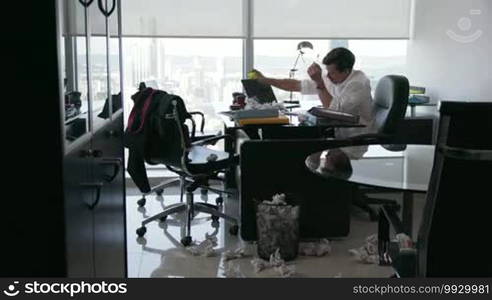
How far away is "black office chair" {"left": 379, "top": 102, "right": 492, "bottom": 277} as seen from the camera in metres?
1.45

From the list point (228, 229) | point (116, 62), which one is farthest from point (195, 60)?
point (116, 62)

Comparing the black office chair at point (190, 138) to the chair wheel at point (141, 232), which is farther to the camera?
the black office chair at point (190, 138)

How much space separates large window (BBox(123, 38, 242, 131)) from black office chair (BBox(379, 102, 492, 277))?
12.1ft

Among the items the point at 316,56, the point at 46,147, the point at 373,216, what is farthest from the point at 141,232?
the point at 316,56

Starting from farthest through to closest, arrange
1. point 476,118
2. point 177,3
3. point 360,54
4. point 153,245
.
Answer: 1. point 360,54
2. point 177,3
3. point 153,245
4. point 476,118

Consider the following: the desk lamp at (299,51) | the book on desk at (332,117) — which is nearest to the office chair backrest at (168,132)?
the book on desk at (332,117)

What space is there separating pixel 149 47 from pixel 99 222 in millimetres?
3611

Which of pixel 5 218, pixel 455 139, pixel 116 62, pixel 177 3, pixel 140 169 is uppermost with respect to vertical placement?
pixel 177 3

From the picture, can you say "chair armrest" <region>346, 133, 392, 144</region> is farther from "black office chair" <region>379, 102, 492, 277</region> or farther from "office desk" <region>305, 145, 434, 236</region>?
"black office chair" <region>379, 102, 492, 277</region>

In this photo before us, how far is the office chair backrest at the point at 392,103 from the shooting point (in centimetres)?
396

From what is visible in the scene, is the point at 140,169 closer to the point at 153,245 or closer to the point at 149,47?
the point at 153,245

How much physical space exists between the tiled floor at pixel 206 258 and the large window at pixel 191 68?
152 centimetres

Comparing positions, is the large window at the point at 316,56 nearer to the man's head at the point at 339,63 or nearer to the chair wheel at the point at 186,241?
the man's head at the point at 339,63

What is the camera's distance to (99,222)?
5.97ft
